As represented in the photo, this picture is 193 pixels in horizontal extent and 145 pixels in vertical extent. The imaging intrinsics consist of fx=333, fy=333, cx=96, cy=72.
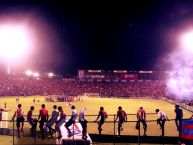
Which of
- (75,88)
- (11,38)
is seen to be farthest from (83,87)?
(11,38)

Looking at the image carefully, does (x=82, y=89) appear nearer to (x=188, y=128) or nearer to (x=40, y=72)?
(x=40, y=72)

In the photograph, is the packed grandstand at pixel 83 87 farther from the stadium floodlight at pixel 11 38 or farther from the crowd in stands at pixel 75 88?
the stadium floodlight at pixel 11 38

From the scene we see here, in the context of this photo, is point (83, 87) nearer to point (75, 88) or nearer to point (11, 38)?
point (75, 88)

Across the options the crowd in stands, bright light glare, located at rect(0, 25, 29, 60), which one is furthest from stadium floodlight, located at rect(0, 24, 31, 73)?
the crowd in stands

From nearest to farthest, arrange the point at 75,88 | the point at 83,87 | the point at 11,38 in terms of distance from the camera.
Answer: the point at 11,38, the point at 75,88, the point at 83,87

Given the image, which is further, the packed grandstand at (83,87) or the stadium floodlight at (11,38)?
the packed grandstand at (83,87)

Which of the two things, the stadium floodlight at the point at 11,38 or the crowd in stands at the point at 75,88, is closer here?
the stadium floodlight at the point at 11,38

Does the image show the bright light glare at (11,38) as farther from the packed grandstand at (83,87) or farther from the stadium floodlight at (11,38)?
the packed grandstand at (83,87)

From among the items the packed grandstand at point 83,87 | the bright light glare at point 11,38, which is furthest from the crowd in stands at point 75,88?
the bright light glare at point 11,38

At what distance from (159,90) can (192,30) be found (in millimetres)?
38500

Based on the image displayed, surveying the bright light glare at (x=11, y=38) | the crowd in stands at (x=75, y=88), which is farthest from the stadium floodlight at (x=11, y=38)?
the crowd in stands at (x=75, y=88)

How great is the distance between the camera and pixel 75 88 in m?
100

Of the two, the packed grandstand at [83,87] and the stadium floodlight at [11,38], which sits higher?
the stadium floodlight at [11,38]

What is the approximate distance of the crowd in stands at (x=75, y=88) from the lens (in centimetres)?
9088
